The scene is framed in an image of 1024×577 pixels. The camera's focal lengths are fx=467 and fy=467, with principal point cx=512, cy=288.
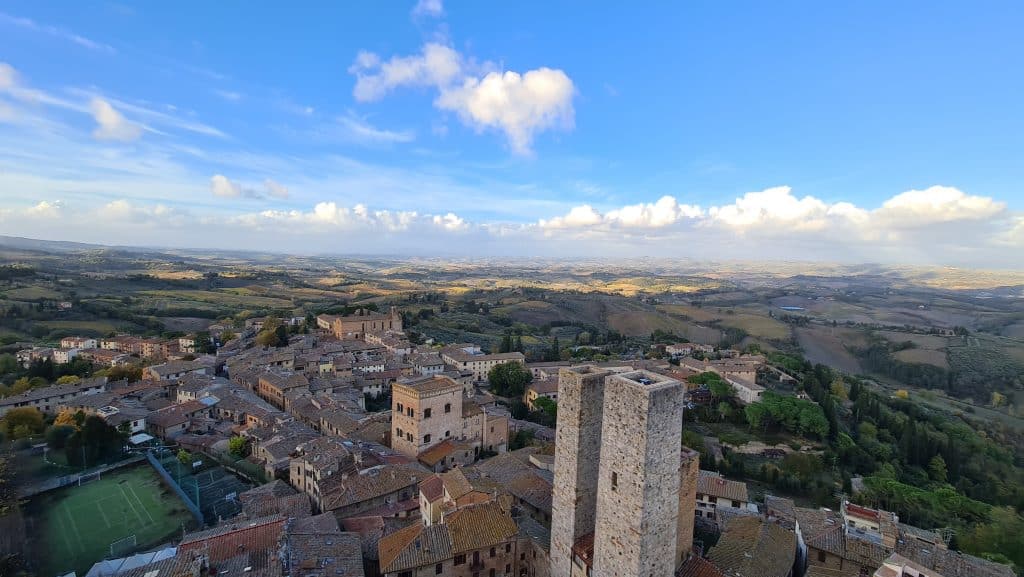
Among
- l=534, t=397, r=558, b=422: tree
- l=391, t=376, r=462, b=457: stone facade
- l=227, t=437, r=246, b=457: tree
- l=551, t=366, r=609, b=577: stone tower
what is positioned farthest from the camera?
l=534, t=397, r=558, b=422: tree

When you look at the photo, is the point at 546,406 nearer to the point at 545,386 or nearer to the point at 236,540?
the point at 545,386

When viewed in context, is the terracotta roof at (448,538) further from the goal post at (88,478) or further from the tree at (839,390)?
the tree at (839,390)

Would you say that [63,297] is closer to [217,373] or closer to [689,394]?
[217,373]

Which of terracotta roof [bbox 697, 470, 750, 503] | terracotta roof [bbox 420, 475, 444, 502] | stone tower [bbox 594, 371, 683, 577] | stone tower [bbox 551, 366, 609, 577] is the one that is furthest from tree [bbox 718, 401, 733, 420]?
stone tower [bbox 594, 371, 683, 577]

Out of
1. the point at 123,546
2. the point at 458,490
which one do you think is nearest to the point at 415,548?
the point at 458,490

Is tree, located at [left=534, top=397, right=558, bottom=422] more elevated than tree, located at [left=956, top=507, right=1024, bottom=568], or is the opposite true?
tree, located at [left=534, top=397, right=558, bottom=422]

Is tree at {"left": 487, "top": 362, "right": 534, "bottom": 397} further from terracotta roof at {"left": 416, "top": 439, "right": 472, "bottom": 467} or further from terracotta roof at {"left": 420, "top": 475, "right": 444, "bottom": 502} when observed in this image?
terracotta roof at {"left": 420, "top": 475, "right": 444, "bottom": 502}

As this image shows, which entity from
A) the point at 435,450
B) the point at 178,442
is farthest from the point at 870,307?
the point at 178,442
